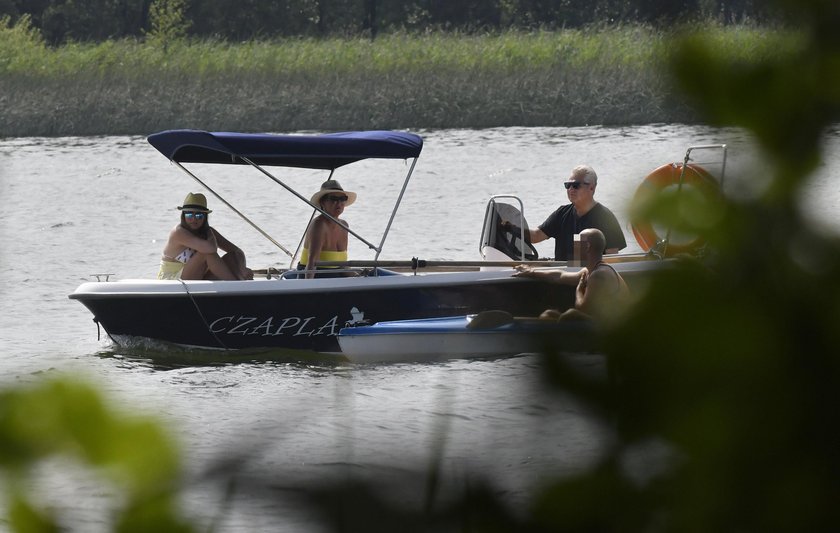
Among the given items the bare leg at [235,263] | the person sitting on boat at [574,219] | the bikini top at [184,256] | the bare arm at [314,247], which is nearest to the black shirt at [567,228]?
the person sitting on boat at [574,219]

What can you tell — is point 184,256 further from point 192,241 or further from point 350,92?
point 350,92

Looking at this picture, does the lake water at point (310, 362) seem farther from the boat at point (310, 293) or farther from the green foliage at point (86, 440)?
the boat at point (310, 293)

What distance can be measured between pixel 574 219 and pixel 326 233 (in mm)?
1759

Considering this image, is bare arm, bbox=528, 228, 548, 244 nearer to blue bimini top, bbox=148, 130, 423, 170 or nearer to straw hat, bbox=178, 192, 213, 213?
blue bimini top, bbox=148, 130, 423, 170

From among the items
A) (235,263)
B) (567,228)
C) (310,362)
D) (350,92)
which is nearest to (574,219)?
(567,228)

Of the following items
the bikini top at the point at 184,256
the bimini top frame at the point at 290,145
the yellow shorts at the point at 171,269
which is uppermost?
the bimini top frame at the point at 290,145

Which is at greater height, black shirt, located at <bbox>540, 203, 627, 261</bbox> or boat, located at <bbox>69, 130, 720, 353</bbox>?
black shirt, located at <bbox>540, 203, 627, 261</bbox>

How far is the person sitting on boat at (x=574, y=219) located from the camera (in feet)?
32.9

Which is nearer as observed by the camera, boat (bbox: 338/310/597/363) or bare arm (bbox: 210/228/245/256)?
boat (bbox: 338/310/597/363)

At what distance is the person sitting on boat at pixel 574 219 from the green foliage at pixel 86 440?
356 inches

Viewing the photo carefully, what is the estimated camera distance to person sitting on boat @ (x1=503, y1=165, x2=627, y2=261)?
1004 centimetres

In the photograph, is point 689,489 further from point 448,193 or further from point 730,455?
point 448,193

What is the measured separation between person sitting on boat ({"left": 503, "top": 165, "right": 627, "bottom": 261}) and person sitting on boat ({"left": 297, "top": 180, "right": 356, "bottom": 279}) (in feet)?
3.96

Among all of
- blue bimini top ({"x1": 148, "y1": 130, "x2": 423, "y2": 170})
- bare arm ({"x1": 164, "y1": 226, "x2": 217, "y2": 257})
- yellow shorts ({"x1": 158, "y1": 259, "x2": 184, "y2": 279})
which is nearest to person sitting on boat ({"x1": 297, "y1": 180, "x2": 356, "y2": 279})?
blue bimini top ({"x1": 148, "y1": 130, "x2": 423, "y2": 170})
